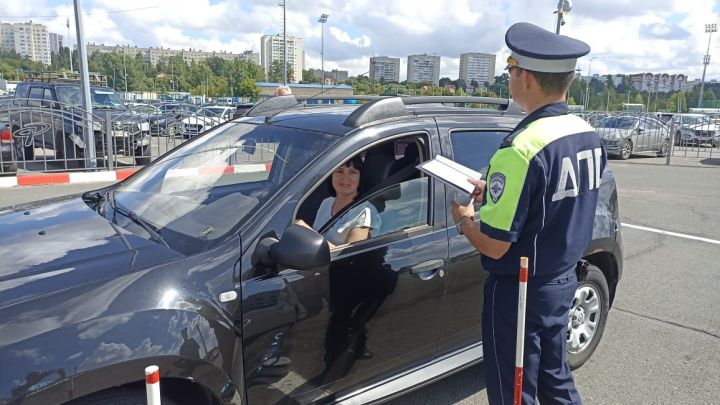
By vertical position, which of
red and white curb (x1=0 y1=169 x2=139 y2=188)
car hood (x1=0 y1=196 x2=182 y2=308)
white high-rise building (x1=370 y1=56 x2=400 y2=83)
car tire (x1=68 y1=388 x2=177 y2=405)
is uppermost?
white high-rise building (x1=370 y1=56 x2=400 y2=83)

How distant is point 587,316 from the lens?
3629 millimetres

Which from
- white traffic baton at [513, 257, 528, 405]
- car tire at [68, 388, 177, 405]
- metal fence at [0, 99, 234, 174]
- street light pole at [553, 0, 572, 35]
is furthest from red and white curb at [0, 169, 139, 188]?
street light pole at [553, 0, 572, 35]

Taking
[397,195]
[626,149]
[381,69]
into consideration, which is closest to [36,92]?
[381,69]

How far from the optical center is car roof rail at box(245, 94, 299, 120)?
341cm

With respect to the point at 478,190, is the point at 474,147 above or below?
above

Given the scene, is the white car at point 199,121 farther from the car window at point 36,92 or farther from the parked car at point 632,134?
the parked car at point 632,134

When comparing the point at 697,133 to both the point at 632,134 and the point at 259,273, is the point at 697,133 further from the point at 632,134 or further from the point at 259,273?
the point at 259,273

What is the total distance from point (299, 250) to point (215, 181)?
3.65 feet

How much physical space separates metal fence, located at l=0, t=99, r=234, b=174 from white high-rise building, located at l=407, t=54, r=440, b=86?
15059 mm

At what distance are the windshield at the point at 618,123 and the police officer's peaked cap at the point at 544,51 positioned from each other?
765 inches

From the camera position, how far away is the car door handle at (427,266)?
8.77 feet

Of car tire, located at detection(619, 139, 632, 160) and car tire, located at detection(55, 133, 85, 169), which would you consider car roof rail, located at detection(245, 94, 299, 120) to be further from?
car tire, located at detection(619, 139, 632, 160)

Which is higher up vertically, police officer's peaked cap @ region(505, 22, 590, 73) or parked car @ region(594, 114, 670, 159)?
police officer's peaked cap @ region(505, 22, 590, 73)

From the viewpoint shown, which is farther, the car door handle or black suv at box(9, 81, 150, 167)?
black suv at box(9, 81, 150, 167)
